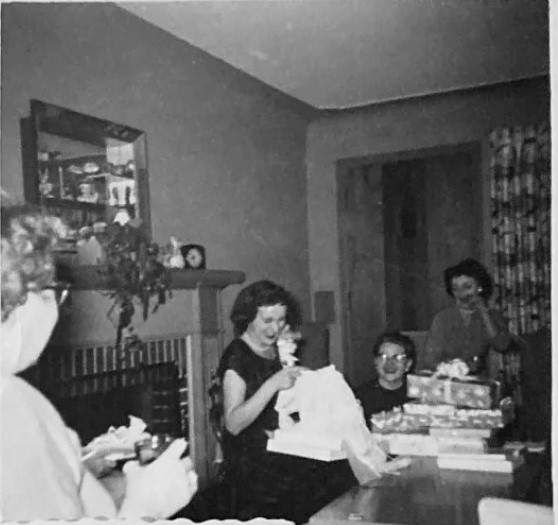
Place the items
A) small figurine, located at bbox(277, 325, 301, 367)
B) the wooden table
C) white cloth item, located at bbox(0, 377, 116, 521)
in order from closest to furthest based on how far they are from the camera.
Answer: the wooden table
white cloth item, located at bbox(0, 377, 116, 521)
small figurine, located at bbox(277, 325, 301, 367)

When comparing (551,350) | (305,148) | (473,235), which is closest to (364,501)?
(551,350)

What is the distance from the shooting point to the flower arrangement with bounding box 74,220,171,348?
158 centimetres

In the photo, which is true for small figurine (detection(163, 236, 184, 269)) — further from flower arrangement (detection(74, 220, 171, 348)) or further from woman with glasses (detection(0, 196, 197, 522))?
woman with glasses (detection(0, 196, 197, 522))

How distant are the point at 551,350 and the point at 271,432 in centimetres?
61

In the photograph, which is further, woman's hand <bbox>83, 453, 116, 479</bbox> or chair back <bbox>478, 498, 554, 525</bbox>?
woman's hand <bbox>83, 453, 116, 479</bbox>

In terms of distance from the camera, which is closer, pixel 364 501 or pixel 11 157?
pixel 364 501

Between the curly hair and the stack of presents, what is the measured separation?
78cm

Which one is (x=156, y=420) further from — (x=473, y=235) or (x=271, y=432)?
(x=473, y=235)

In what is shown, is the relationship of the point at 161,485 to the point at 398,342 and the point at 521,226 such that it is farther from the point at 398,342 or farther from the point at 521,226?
the point at 521,226

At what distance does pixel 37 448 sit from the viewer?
151 cm

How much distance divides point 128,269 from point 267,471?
1.75 ft

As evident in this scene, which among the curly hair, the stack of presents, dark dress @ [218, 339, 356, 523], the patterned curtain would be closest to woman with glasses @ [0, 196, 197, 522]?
the curly hair

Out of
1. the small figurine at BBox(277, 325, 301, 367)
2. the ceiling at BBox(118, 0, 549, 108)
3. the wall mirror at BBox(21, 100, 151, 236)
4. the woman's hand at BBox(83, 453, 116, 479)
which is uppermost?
the ceiling at BBox(118, 0, 549, 108)

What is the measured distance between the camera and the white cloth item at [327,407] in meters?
1.58
